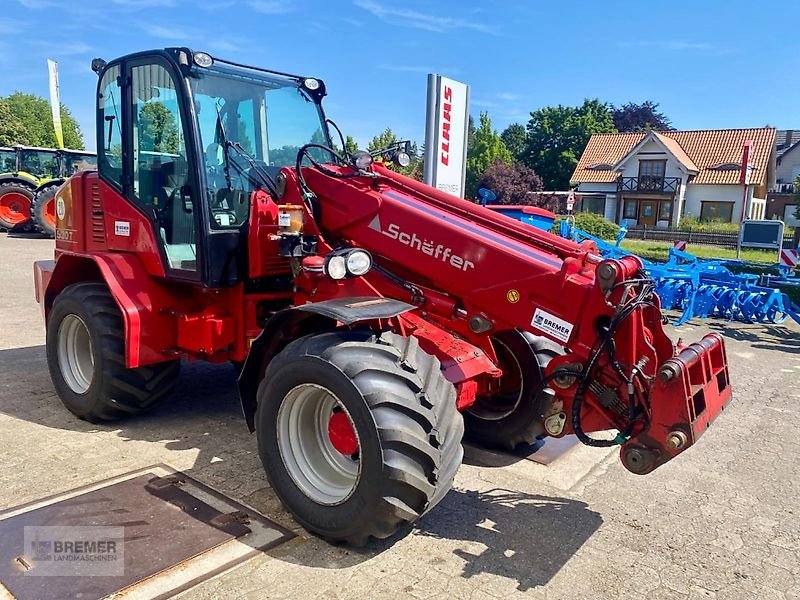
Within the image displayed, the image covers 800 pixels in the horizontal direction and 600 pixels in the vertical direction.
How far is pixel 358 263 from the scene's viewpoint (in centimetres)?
402

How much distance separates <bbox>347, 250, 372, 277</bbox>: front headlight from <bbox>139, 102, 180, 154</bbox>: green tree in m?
1.80

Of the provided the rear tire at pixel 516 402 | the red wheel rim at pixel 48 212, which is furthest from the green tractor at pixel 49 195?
the rear tire at pixel 516 402

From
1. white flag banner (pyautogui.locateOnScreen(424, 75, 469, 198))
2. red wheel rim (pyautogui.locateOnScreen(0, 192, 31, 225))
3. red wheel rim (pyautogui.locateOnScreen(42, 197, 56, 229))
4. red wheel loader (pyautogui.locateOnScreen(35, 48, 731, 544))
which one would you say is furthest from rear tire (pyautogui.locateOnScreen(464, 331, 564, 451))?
red wheel rim (pyautogui.locateOnScreen(0, 192, 31, 225))

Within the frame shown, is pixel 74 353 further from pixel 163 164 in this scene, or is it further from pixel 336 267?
pixel 336 267

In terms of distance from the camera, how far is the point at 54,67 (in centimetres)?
2305

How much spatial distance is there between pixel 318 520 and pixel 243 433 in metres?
1.78

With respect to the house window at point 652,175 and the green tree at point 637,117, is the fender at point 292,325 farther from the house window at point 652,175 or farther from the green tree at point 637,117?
the green tree at point 637,117

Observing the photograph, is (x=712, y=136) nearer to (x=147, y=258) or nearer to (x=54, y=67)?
(x=54, y=67)

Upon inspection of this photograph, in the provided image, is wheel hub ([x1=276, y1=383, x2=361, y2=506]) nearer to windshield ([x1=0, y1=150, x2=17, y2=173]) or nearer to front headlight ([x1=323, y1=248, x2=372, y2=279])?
front headlight ([x1=323, y1=248, x2=372, y2=279])

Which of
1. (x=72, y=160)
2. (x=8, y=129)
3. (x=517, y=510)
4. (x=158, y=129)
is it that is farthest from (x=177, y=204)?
(x=8, y=129)

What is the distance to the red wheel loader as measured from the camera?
3350 mm

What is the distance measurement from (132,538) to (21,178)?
20.7 metres

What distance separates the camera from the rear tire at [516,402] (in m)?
4.72

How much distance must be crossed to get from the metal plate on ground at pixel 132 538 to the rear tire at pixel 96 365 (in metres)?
1.01
